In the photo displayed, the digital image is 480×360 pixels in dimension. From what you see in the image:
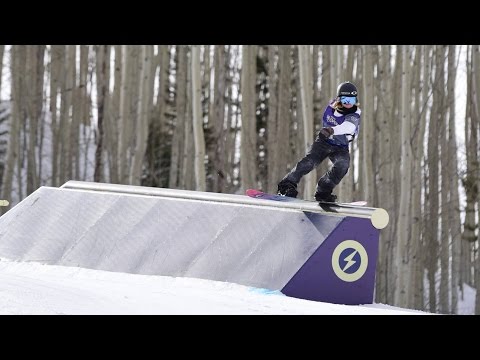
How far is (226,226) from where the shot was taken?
268 inches

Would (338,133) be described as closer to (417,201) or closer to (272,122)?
(417,201)

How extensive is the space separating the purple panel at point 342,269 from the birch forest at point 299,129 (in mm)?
4640

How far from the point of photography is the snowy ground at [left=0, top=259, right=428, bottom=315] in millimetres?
4426

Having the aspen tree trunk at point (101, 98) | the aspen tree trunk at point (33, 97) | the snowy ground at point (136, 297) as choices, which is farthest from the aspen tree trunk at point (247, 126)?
the snowy ground at point (136, 297)

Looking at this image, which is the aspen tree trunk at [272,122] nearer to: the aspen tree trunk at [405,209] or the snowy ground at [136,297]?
the aspen tree trunk at [405,209]

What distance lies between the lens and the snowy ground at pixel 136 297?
14.5 ft

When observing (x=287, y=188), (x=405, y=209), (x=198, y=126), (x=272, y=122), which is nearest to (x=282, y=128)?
(x=272, y=122)

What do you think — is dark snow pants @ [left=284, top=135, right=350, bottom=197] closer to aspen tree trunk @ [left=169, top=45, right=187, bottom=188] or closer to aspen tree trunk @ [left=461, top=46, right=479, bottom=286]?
aspen tree trunk @ [left=461, top=46, right=479, bottom=286]

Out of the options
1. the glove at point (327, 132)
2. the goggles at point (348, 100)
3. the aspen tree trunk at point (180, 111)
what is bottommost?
the glove at point (327, 132)

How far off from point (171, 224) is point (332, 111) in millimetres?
1763

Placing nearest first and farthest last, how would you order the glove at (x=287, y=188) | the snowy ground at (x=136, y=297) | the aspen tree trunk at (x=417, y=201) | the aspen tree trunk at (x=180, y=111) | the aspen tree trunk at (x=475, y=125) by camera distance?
the snowy ground at (x=136, y=297)
the glove at (x=287, y=188)
the aspen tree trunk at (x=417, y=201)
the aspen tree trunk at (x=475, y=125)
the aspen tree trunk at (x=180, y=111)

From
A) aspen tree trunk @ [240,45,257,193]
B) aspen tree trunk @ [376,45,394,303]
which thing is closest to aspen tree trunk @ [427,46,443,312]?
aspen tree trunk @ [376,45,394,303]

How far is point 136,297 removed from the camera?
5172 millimetres

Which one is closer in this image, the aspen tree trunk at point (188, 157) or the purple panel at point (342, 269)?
the purple panel at point (342, 269)
